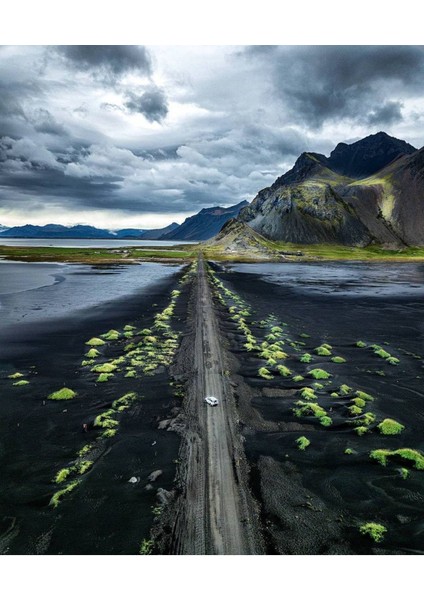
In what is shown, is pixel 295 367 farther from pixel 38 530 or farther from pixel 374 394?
pixel 38 530

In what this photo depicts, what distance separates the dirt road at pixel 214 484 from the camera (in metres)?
8.67

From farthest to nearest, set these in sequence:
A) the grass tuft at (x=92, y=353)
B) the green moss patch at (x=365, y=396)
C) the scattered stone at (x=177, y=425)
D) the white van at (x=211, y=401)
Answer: the grass tuft at (x=92, y=353) → the green moss patch at (x=365, y=396) → the white van at (x=211, y=401) → the scattered stone at (x=177, y=425)

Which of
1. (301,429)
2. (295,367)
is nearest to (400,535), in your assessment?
(301,429)

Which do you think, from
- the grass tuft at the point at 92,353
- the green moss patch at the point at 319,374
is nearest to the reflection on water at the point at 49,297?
the grass tuft at the point at 92,353

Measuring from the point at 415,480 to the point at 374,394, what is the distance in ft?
22.3

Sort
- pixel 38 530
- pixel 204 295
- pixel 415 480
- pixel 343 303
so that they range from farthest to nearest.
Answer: pixel 204 295, pixel 343 303, pixel 415 480, pixel 38 530

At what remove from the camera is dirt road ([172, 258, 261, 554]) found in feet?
28.5

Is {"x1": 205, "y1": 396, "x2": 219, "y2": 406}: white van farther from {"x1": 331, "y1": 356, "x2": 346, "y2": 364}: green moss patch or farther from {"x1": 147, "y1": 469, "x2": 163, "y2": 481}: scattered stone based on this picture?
{"x1": 331, "y1": 356, "x2": 346, "y2": 364}: green moss patch

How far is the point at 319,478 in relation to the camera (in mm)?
11492

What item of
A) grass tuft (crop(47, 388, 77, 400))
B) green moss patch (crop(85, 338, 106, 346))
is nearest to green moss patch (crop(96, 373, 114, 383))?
grass tuft (crop(47, 388, 77, 400))

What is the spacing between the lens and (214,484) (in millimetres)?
10734

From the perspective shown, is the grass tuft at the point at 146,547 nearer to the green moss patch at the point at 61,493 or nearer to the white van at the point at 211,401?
the green moss patch at the point at 61,493

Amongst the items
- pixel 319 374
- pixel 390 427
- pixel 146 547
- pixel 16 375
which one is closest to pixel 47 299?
pixel 16 375

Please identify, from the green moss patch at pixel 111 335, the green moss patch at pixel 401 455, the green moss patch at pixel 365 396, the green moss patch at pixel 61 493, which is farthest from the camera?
the green moss patch at pixel 111 335
